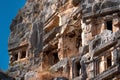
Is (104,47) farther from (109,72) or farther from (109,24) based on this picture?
(109,24)

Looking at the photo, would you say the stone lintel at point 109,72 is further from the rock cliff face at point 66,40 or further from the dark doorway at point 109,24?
the dark doorway at point 109,24

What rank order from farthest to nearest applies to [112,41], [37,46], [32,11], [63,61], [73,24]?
[32,11] → [37,46] → [73,24] → [63,61] → [112,41]

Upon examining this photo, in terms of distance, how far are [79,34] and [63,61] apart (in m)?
3.42

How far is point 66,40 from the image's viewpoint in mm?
41281

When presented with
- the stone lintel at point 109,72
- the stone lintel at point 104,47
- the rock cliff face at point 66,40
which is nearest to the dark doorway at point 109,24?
the rock cliff face at point 66,40

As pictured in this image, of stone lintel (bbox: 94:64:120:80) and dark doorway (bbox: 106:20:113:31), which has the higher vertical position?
dark doorway (bbox: 106:20:113:31)

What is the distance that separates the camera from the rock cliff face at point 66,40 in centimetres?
3425

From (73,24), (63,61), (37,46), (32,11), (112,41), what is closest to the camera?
(112,41)

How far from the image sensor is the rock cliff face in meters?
34.2

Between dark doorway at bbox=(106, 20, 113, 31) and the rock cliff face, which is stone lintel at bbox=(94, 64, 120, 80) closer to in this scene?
the rock cliff face

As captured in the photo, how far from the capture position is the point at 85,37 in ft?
127

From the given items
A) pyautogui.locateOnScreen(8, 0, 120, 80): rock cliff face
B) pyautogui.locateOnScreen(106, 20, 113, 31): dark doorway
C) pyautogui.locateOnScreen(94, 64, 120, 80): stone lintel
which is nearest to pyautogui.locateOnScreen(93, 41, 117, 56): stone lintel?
pyautogui.locateOnScreen(8, 0, 120, 80): rock cliff face

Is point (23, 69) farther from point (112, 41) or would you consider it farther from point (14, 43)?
point (112, 41)

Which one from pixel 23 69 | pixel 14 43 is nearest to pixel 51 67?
pixel 23 69
